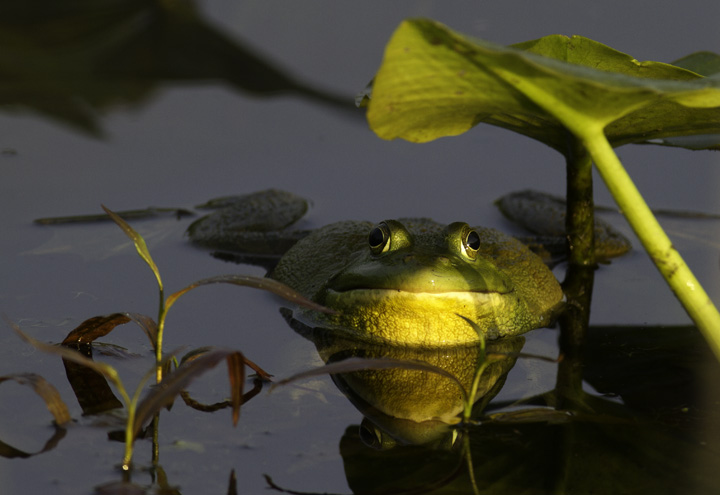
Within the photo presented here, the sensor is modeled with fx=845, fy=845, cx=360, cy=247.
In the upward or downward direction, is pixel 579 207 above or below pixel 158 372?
above

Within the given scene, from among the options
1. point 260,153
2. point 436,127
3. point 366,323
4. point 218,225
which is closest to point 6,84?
point 260,153

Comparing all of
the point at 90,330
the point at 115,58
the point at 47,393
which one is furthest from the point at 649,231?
the point at 115,58

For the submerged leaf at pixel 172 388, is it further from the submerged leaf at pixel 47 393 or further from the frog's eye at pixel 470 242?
the frog's eye at pixel 470 242

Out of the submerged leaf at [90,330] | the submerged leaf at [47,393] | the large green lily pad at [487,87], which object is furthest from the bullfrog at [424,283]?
the submerged leaf at [47,393]

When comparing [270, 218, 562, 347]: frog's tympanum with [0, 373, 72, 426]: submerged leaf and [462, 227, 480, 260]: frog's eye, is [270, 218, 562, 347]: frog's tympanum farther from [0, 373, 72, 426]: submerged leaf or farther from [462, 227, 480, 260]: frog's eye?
[0, 373, 72, 426]: submerged leaf

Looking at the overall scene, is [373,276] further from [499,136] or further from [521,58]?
[499,136]

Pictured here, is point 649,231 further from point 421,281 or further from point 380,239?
point 380,239
